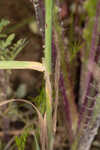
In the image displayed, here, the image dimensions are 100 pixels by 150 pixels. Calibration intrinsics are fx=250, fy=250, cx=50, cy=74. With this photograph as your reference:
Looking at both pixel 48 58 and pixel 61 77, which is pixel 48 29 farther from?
pixel 61 77

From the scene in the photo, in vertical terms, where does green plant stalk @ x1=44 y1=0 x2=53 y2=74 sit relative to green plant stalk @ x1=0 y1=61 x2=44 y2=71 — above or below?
above

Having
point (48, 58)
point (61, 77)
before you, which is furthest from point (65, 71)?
point (48, 58)

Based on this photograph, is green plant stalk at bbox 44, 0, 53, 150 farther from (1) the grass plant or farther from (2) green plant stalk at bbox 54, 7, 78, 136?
(2) green plant stalk at bbox 54, 7, 78, 136

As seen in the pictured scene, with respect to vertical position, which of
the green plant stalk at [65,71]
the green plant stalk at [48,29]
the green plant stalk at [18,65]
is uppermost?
the green plant stalk at [48,29]

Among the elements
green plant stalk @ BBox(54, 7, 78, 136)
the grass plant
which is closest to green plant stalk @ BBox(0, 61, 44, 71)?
the grass plant

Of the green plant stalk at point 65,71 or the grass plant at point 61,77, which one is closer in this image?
the grass plant at point 61,77

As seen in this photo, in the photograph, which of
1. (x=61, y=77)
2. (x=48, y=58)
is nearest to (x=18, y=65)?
(x=48, y=58)

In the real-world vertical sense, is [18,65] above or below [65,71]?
above

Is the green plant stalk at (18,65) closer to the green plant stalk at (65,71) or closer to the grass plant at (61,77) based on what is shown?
the grass plant at (61,77)

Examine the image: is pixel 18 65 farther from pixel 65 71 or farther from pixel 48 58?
pixel 65 71

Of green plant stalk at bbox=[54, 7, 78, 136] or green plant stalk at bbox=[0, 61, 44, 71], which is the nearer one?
green plant stalk at bbox=[0, 61, 44, 71]

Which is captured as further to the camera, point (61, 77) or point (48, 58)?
point (61, 77)

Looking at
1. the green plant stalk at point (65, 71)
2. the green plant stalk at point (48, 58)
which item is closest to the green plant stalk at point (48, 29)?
the green plant stalk at point (48, 58)
